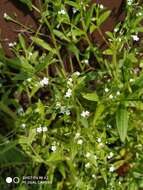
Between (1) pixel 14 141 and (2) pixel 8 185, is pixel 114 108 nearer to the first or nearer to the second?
(1) pixel 14 141

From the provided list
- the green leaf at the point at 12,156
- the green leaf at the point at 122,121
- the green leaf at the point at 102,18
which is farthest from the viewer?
the green leaf at the point at 102,18

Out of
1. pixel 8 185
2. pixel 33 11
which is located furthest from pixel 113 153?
pixel 33 11

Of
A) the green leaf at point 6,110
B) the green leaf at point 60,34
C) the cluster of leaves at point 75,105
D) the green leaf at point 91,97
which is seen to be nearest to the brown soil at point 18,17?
the cluster of leaves at point 75,105

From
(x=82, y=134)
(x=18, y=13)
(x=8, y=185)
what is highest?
(x=18, y=13)

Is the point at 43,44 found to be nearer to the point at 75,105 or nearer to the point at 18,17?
the point at 18,17

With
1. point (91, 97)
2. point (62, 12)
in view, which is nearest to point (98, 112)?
point (91, 97)

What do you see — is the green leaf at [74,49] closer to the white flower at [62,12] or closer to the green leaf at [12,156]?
the white flower at [62,12]
